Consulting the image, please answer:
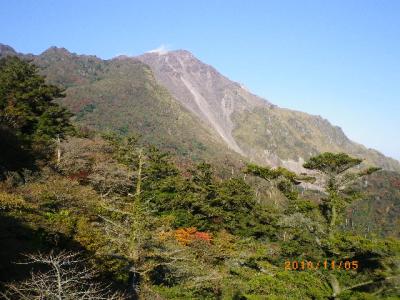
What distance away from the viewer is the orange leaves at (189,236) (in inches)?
1094

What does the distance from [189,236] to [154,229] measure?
10050 mm

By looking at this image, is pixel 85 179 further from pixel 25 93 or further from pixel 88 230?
pixel 88 230

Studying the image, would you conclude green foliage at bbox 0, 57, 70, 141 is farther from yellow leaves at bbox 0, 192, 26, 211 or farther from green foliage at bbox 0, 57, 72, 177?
yellow leaves at bbox 0, 192, 26, 211

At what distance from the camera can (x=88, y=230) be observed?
17188mm

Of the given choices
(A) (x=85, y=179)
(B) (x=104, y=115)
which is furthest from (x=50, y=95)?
(B) (x=104, y=115)

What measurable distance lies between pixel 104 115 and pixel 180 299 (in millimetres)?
130567

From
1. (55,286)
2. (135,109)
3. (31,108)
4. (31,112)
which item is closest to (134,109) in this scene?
(135,109)

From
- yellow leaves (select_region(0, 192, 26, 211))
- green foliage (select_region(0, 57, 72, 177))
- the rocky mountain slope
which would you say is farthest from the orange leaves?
the rocky mountain slope

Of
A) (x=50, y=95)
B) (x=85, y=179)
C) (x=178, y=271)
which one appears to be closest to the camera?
(x=178, y=271)

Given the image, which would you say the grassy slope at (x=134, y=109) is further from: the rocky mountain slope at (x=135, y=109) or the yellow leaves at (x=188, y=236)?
the yellow leaves at (x=188, y=236)

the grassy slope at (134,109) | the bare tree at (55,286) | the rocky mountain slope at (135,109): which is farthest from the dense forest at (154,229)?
the grassy slope at (134,109)

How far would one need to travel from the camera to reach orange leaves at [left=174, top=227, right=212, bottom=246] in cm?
2780

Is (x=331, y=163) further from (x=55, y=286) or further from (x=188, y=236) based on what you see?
(x=55, y=286)

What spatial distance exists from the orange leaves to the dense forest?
0.13 m
